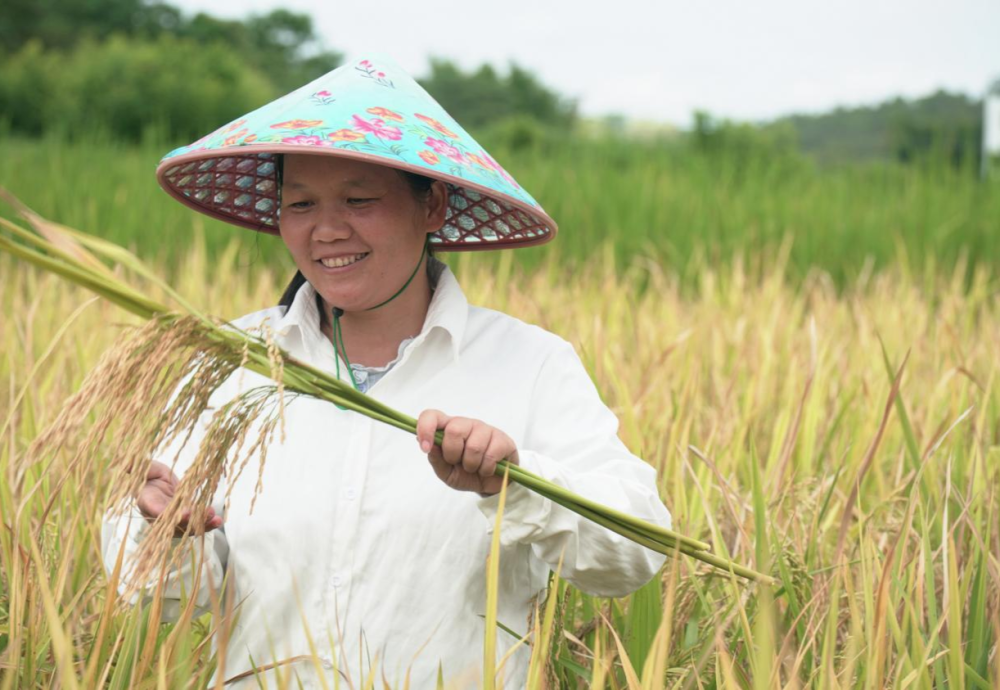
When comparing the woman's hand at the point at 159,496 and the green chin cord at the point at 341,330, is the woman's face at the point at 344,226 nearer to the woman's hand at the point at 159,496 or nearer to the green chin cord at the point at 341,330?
the green chin cord at the point at 341,330

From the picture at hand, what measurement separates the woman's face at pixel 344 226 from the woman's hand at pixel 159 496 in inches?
12.3

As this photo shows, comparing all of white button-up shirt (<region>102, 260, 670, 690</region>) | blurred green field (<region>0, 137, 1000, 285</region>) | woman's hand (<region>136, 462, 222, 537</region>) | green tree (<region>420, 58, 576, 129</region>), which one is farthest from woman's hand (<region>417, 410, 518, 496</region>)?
green tree (<region>420, 58, 576, 129</region>)

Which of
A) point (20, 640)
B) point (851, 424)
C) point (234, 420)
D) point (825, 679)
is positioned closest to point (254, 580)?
point (20, 640)

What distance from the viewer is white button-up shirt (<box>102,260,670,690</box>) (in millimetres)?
1399

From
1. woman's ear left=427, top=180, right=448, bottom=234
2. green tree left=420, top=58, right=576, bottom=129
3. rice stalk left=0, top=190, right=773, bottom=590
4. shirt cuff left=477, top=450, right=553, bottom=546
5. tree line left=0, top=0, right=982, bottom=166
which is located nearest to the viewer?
rice stalk left=0, top=190, right=773, bottom=590

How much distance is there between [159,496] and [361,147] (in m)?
0.49

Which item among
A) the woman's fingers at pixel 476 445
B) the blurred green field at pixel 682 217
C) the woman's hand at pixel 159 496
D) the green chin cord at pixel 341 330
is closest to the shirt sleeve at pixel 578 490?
the woman's fingers at pixel 476 445

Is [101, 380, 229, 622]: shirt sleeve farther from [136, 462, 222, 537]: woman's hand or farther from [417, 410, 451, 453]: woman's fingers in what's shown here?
[417, 410, 451, 453]: woman's fingers

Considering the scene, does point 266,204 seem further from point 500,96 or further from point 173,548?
point 500,96

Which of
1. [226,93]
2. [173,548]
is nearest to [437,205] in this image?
[173,548]

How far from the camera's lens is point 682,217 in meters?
5.94

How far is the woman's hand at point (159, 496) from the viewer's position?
1.33 m

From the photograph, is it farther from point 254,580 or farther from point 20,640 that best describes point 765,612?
point 20,640

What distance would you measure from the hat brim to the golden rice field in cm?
27
